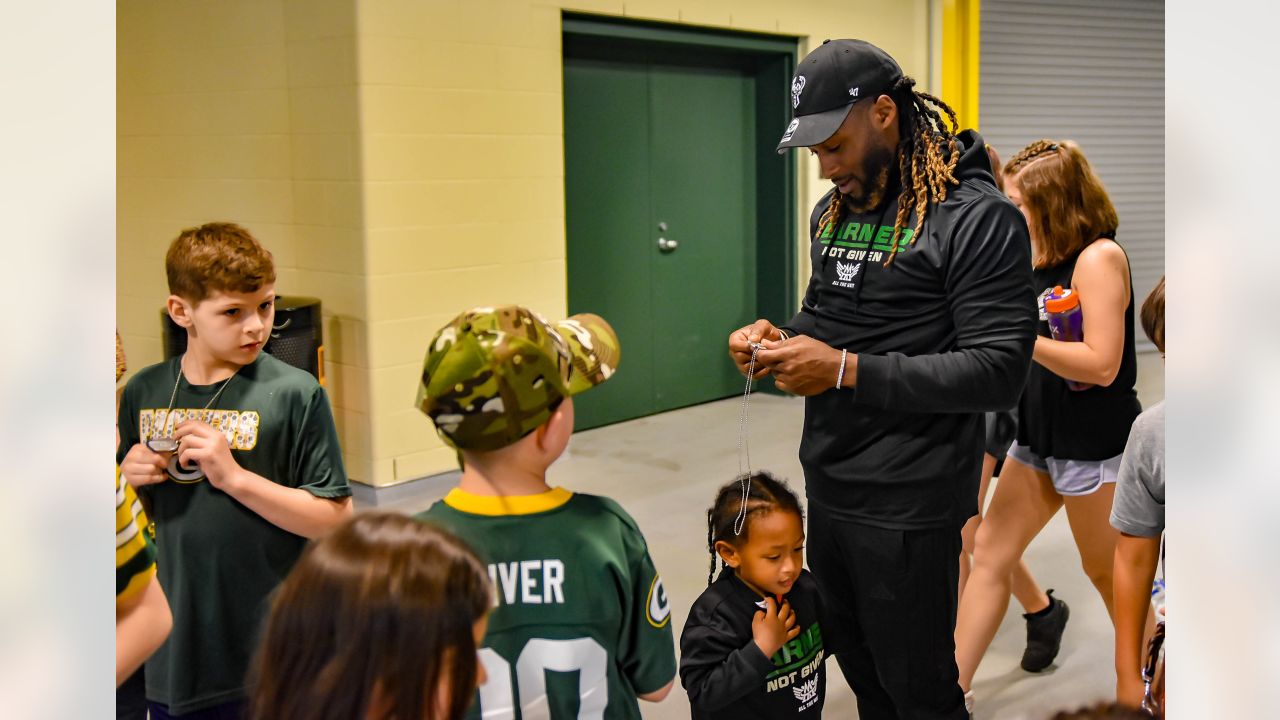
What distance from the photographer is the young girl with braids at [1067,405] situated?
9.11 ft

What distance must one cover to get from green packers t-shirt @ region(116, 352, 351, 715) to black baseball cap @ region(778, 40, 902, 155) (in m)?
1.03

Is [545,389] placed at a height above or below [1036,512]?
above

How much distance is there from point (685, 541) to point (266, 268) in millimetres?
2846

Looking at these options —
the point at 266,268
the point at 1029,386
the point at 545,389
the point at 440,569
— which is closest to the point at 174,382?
the point at 266,268

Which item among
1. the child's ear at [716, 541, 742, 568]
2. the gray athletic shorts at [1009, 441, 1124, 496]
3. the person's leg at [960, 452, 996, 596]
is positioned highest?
the gray athletic shorts at [1009, 441, 1124, 496]

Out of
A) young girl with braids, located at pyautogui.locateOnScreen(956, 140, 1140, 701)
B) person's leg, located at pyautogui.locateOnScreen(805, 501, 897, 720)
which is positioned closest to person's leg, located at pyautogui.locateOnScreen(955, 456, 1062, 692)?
young girl with braids, located at pyautogui.locateOnScreen(956, 140, 1140, 701)

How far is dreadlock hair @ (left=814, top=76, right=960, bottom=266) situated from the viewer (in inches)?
83.4

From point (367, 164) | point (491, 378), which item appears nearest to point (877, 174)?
point (491, 378)

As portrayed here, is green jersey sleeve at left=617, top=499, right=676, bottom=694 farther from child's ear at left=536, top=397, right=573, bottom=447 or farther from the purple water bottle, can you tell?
the purple water bottle

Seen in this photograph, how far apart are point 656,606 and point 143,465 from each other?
973mm

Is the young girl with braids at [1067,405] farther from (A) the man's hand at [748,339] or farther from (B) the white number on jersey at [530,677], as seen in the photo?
(B) the white number on jersey at [530,677]

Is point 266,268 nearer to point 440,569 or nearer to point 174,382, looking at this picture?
point 174,382
